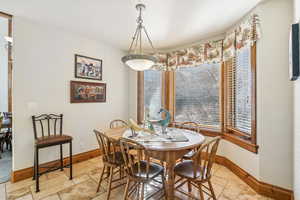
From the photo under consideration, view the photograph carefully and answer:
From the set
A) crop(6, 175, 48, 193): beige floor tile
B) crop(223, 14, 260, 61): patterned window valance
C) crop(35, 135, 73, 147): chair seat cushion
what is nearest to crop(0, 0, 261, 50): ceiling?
crop(223, 14, 260, 61): patterned window valance

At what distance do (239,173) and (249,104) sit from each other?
3.70 ft

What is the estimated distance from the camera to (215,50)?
2.90 m

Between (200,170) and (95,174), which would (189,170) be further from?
(95,174)

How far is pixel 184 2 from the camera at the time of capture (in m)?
1.92

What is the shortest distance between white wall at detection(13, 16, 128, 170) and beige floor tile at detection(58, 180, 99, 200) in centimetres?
88

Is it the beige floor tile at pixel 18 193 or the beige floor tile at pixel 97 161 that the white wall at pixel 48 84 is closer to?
the beige floor tile at pixel 97 161

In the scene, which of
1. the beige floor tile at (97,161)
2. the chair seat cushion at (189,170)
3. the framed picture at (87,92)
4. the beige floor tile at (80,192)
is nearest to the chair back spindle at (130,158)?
the chair seat cushion at (189,170)

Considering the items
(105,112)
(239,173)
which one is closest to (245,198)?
(239,173)

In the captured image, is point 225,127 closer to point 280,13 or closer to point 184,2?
point 280,13

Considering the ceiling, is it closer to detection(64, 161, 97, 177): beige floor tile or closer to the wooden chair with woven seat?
the wooden chair with woven seat

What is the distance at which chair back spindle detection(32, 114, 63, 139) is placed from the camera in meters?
2.47

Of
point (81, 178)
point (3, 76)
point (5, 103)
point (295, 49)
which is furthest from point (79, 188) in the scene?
point (3, 76)

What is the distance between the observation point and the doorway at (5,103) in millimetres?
2521

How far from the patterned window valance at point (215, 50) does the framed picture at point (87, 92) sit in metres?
1.43
